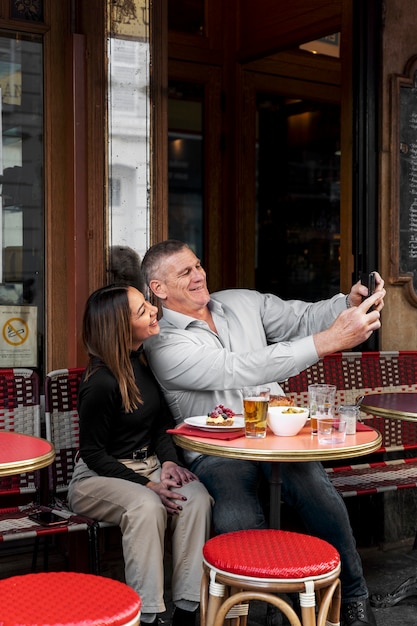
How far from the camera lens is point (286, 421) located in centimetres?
311

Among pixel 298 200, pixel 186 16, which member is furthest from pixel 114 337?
pixel 298 200

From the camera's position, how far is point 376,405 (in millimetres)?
3777

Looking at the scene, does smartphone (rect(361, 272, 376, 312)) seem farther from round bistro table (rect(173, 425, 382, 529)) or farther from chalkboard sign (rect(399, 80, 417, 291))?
chalkboard sign (rect(399, 80, 417, 291))

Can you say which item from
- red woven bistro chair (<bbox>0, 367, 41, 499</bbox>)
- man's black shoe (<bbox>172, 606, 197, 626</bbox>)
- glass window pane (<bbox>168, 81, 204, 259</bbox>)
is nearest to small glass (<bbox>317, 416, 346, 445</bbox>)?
man's black shoe (<bbox>172, 606, 197, 626</bbox>)

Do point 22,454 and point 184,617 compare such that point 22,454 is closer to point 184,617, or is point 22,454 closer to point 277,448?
point 277,448

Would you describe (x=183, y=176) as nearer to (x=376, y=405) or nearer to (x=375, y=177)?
(x=375, y=177)

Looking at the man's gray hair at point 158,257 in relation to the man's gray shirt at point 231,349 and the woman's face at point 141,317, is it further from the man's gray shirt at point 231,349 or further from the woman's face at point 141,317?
the woman's face at point 141,317

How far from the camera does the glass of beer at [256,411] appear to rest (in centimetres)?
306

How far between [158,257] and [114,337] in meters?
0.49

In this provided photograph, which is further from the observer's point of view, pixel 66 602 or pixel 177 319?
pixel 177 319

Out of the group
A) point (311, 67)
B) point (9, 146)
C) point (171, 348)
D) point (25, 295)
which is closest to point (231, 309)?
point (171, 348)

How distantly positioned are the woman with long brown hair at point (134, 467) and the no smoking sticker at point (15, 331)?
37.6 inches

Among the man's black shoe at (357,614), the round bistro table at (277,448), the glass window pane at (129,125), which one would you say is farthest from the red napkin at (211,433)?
the glass window pane at (129,125)

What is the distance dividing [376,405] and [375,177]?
1.61m
